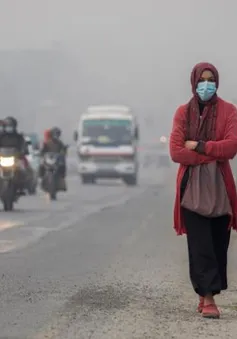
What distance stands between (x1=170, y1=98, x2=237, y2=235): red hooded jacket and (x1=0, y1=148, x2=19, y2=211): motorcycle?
13.9 meters

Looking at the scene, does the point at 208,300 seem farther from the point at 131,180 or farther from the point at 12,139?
the point at 131,180

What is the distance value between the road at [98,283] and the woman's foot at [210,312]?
0.06m

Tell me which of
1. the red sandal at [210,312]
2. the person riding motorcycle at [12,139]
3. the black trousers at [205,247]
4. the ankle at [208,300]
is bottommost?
the person riding motorcycle at [12,139]

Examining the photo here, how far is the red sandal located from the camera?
8453mm

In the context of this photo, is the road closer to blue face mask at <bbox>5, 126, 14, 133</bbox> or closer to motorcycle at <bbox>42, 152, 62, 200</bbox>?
blue face mask at <bbox>5, 126, 14, 133</bbox>

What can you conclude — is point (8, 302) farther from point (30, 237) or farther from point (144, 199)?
point (144, 199)

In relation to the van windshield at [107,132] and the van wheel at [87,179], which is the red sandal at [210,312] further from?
the van windshield at [107,132]

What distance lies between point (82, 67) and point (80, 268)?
99278 millimetres

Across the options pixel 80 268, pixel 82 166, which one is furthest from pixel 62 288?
pixel 82 166

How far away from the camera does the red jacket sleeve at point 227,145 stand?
8445 millimetres

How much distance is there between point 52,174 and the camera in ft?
91.8

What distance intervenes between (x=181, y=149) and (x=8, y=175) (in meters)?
14.2

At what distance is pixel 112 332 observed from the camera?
25.4 ft

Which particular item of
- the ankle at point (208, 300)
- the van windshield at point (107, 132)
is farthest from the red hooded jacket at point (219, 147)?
the van windshield at point (107, 132)
